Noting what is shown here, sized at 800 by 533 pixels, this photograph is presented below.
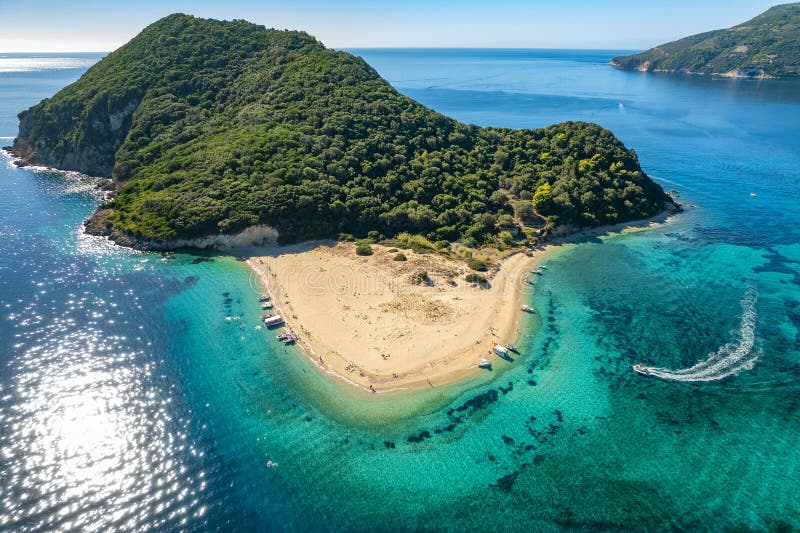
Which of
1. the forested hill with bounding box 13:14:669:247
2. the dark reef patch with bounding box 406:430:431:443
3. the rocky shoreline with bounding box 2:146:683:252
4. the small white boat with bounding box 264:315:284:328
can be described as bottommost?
the dark reef patch with bounding box 406:430:431:443

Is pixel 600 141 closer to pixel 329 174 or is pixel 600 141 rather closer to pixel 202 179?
pixel 329 174

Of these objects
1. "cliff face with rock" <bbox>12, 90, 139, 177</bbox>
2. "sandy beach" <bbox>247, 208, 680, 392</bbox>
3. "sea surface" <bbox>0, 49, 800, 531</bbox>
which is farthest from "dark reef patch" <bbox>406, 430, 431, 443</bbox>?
"cliff face with rock" <bbox>12, 90, 139, 177</bbox>

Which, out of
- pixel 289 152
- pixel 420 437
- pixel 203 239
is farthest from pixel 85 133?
pixel 420 437

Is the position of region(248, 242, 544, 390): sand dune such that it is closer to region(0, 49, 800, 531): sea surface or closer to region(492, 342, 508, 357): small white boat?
region(492, 342, 508, 357): small white boat

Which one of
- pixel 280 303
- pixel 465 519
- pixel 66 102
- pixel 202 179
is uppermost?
pixel 66 102

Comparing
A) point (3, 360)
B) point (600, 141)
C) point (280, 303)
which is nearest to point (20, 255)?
point (3, 360)

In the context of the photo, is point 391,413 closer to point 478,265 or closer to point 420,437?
point 420,437

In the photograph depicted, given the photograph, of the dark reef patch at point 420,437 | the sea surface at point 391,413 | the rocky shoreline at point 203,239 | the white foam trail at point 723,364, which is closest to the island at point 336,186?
the rocky shoreline at point 203,239
